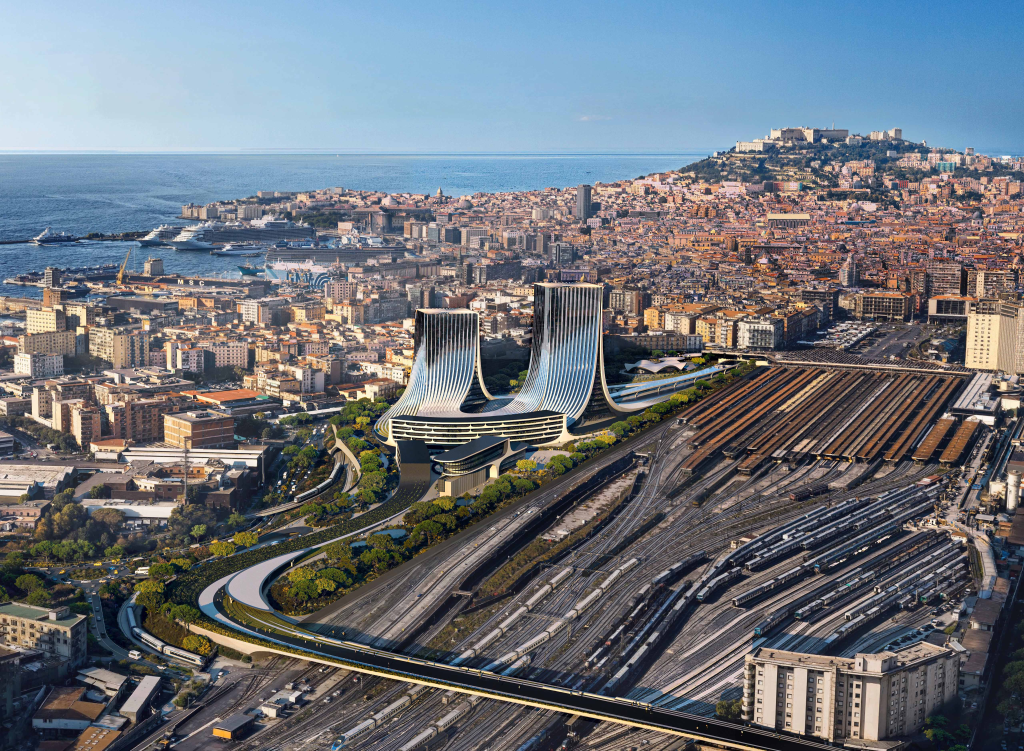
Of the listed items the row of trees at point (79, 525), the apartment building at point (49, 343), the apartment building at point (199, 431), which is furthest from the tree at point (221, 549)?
the apartment building at point (49, 343)

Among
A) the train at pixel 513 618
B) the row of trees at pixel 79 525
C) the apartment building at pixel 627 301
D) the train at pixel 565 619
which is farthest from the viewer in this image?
the apartment building at pixel 627 301

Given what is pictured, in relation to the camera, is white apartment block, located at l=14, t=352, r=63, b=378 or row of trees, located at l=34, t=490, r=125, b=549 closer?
row of trees, located at l=34, t=490, r=125, b=549

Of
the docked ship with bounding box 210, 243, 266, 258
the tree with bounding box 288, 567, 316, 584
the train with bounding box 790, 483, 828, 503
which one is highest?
the docked ship with bounding box 210, 243, 266, 258

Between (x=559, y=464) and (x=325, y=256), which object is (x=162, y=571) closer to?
(x=559, y=464)

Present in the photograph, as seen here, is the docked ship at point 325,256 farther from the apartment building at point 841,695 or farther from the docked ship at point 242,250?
the apartment building at point 841,695

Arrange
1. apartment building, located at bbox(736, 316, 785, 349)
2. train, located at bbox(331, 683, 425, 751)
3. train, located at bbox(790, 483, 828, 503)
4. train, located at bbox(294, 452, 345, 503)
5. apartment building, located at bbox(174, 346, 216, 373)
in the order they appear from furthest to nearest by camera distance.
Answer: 1. apartment building, located at bbox(736, 316, 785, 349)
2. apartment building, located at bbox(174, 346, 216, 373)
3. train, located at bbox(294, 452, 345, 503)
4. train, located at bbox(790, 483, 828, 503)
5. train, located at bbox(331, 683, 425, 751)

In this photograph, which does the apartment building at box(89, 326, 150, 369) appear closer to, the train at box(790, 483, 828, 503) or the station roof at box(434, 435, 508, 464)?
the station roof at box(434, 435, 508, 464)

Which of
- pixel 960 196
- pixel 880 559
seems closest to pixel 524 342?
pixel 880 559

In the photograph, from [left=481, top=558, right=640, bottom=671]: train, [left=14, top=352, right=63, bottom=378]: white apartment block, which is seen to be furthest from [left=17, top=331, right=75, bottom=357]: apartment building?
[left=481, top=558, right=640, bottom=671]: train
